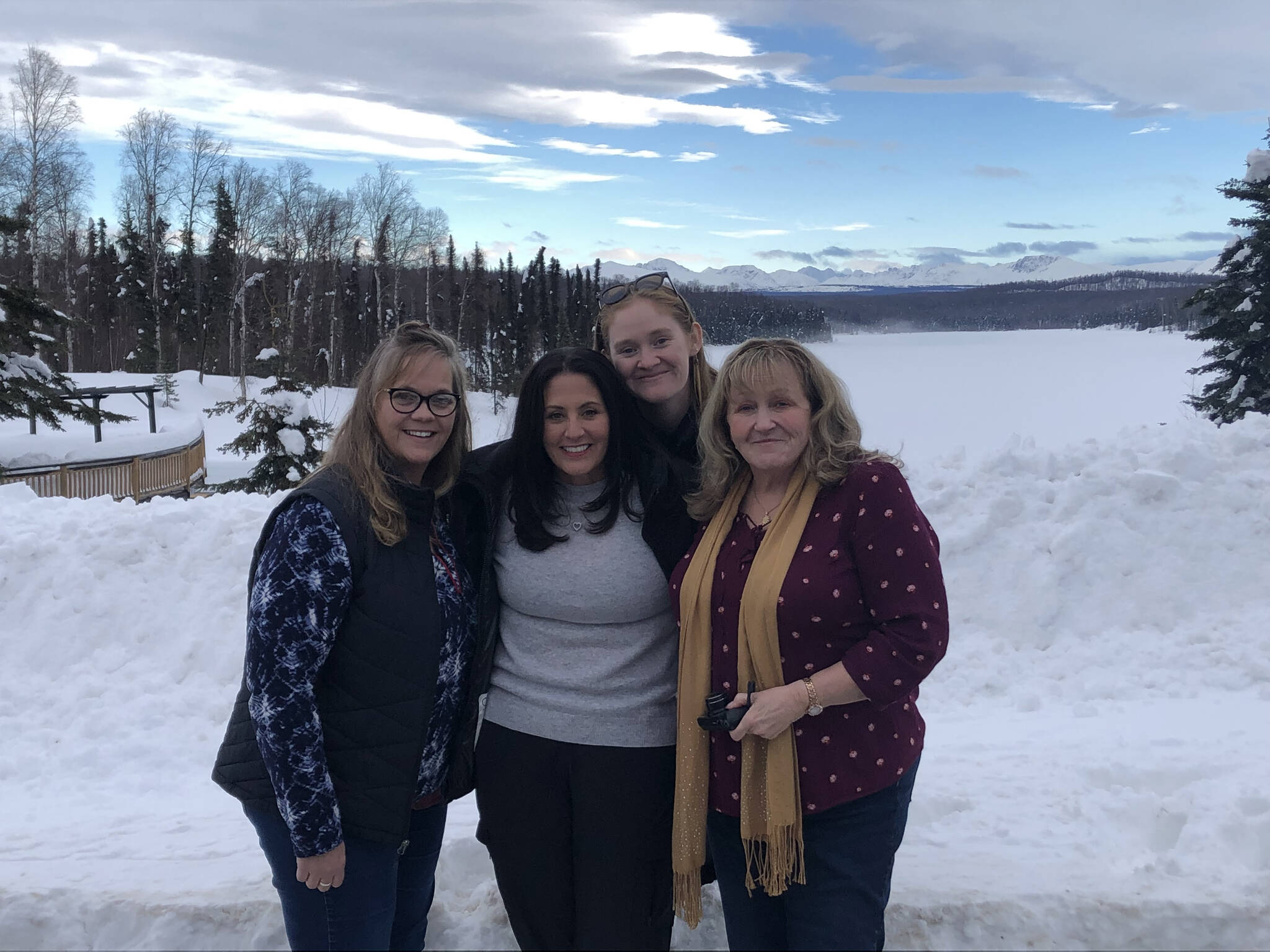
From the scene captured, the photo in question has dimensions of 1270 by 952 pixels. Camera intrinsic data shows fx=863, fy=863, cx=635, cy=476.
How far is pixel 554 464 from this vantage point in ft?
8.77

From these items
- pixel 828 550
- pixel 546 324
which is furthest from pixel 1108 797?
pixel 546 324

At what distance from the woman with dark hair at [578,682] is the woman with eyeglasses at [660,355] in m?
0.31

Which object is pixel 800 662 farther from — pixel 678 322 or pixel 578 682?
pixel 678 322

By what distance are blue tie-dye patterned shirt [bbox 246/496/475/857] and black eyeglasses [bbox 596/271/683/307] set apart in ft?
4.43

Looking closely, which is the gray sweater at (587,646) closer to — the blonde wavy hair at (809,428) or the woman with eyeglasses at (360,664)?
the woman with eyeglasses at (360,664)

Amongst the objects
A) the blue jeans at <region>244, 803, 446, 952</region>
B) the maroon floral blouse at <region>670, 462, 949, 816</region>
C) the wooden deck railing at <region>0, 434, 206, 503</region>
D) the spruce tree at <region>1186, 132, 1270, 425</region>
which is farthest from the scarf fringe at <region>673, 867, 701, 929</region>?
the spruce tree at <region>1186, 132, 1270, 425</region>

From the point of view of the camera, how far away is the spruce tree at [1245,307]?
16.9 metres

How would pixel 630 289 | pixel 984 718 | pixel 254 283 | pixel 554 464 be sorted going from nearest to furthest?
pixel 554 464 → pixel 630 289 → pixel 984 718 → pixel 254 283

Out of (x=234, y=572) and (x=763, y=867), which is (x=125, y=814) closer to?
(x=234, y=572)

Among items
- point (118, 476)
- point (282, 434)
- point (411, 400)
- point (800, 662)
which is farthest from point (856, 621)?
point (118, 476)

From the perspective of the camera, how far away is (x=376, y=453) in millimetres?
2404

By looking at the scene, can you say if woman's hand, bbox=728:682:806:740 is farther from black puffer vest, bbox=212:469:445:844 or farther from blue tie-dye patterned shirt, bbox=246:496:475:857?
blue tie-dye patterned shirt, bbox=246:496:475:857

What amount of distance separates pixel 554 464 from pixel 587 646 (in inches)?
22.6

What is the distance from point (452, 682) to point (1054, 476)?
752 centimetres
